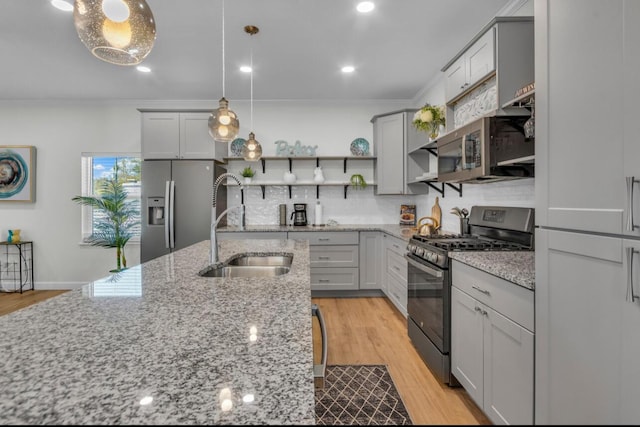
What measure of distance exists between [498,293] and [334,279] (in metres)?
2.77

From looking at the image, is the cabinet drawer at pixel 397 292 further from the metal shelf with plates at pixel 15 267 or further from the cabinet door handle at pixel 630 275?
the metal shelf with plates at pixel 15 267

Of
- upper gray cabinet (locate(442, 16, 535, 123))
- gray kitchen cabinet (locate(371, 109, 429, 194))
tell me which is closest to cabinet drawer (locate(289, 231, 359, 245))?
gray kitchen cabinet (locate(371, 109, 429, 194))

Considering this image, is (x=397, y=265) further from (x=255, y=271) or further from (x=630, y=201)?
(x=630, y=201)

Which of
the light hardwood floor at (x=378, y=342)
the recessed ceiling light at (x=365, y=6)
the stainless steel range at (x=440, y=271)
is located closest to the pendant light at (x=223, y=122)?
the recessed ceiling light at (x=365, y=6)

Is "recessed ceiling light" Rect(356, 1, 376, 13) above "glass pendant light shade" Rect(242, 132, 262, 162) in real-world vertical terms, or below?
above

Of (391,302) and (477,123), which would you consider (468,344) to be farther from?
(391,302)

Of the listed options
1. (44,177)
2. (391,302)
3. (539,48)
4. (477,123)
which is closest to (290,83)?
(477,123)

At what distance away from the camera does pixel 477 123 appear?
92.0 inches

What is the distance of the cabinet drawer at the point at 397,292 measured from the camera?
3502 millimetres

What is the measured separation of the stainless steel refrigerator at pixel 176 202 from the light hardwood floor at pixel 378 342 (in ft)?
5.30

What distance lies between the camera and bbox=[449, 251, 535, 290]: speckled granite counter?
5.19ft

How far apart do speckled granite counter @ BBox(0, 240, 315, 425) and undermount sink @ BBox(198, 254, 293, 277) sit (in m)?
0.71

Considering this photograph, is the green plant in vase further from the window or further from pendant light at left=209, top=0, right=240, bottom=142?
the window

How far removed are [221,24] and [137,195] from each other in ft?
9.76
